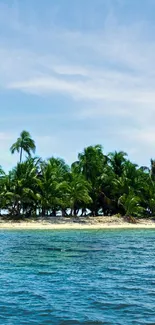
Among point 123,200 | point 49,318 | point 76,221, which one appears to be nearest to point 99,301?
point 49,318

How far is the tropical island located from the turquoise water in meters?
34.5

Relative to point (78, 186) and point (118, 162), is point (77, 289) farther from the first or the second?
point (118, 162)

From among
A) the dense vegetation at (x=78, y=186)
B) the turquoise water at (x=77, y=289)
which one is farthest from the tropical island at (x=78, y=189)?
the turquoise water at (x=77, y=289)

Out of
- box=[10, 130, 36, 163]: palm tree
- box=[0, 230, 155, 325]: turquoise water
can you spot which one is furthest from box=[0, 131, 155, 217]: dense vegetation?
box=[0, 230, 155, 325]: turquoise water

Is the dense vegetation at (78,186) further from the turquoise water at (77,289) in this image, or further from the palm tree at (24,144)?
the turquoise water at (77,289)

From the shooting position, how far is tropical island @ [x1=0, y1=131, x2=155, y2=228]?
190 ft

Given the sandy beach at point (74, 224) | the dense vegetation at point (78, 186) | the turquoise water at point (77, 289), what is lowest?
the turquoise water at point (77, 289)

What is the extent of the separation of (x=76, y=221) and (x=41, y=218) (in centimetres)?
509

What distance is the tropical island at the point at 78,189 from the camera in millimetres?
57938

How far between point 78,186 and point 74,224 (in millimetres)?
6368

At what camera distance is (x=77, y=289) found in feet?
44.9

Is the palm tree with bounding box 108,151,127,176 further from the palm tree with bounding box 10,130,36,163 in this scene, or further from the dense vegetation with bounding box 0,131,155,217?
the palm tree with bounding box 10,130,36,163

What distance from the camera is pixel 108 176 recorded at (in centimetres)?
6638

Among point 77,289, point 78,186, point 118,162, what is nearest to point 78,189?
point 78,186
